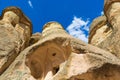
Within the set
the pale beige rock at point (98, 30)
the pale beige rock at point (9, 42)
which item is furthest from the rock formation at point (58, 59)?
the pale beige rock at point (98, 30)

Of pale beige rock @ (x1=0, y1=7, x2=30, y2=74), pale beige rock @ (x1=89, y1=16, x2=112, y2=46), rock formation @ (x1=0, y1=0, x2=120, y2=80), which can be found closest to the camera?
rock formation @ (x1=0, y1=0, x2=120, y2=80)

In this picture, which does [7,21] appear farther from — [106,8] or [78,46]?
[78,46]

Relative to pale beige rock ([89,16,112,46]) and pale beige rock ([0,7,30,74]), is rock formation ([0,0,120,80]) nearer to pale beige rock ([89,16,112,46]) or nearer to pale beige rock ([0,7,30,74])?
pale beige rock ([0,7,30,74])

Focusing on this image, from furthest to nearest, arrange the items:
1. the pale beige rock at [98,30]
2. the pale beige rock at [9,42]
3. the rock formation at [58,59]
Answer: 1. the pale beige rock at [98,30]
2. the pale beige rock at [9,42]
3. the rock formation at [58,59]

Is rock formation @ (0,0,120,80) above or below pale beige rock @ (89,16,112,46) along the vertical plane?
below

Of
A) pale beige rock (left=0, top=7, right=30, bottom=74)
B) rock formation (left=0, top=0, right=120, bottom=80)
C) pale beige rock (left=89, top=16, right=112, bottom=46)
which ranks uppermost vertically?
pale beige rock (left=89, top=16, right=112, bottom=46)

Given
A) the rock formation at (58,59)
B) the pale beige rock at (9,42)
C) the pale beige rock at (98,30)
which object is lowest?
the rock formation at (58,59)

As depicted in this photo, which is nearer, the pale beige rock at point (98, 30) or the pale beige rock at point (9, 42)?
the pale beige rock at point (9, 42)

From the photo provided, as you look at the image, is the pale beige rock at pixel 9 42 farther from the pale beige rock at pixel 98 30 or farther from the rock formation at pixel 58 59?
the pale beige rock at pixel 98 30

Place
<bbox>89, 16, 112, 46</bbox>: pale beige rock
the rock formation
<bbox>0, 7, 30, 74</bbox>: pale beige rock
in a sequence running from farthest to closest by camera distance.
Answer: <bbox>89, 16, 112, 46</bbox>: pale beige rock → <bbox>0, 7, 30, 74</bbox>: pale beige rock → the rock formation

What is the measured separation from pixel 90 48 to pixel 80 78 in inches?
62.5

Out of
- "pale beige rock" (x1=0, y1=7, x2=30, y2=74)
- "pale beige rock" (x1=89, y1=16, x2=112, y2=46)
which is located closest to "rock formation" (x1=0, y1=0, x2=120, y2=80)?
"pale beige rock" (x1=0, y1=7, x2=30, y2=74)

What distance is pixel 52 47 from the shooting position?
42.8ft

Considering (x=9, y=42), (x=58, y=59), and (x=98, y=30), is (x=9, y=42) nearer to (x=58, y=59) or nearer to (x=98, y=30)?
(x=58, y=59)
